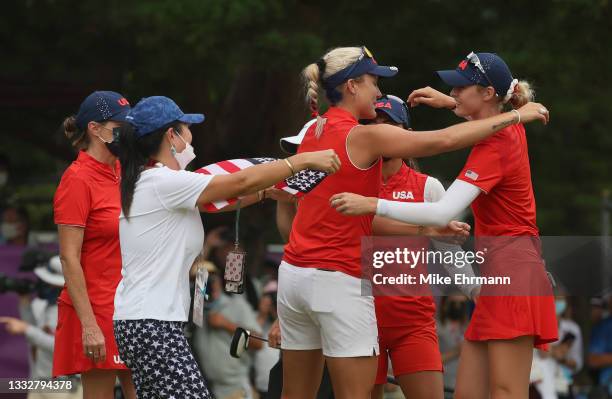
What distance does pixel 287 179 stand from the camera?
5703mm

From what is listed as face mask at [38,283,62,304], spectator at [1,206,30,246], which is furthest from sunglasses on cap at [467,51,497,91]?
spectator at [1,206,30,246]

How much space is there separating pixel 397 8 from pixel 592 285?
11.2 ft

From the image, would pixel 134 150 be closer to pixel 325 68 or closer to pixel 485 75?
→ pixel 325 68

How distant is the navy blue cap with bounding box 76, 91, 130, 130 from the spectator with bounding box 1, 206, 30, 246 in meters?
5.95

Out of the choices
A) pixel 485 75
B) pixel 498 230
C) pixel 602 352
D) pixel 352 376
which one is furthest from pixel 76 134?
pixel 602 352

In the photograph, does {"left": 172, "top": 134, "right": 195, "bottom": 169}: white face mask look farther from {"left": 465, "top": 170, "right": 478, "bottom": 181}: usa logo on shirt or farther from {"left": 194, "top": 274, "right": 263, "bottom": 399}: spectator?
{"left": 194, "top": 274, "right": 263, "bottom": 399}: spectator

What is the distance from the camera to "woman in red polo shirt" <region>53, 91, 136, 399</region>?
253 inches

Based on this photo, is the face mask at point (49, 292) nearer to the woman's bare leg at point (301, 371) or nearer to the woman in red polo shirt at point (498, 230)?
the woman's bare leg at point (301, 371)

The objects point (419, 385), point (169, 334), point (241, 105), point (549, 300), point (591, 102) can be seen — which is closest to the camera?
point (169, 334)

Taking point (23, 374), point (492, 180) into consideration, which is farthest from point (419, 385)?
point (23, 374)

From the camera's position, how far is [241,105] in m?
13.9

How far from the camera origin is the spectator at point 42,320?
920 centimetres

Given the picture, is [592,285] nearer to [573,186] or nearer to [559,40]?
[559,40]

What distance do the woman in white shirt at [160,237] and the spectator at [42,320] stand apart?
348 cm
